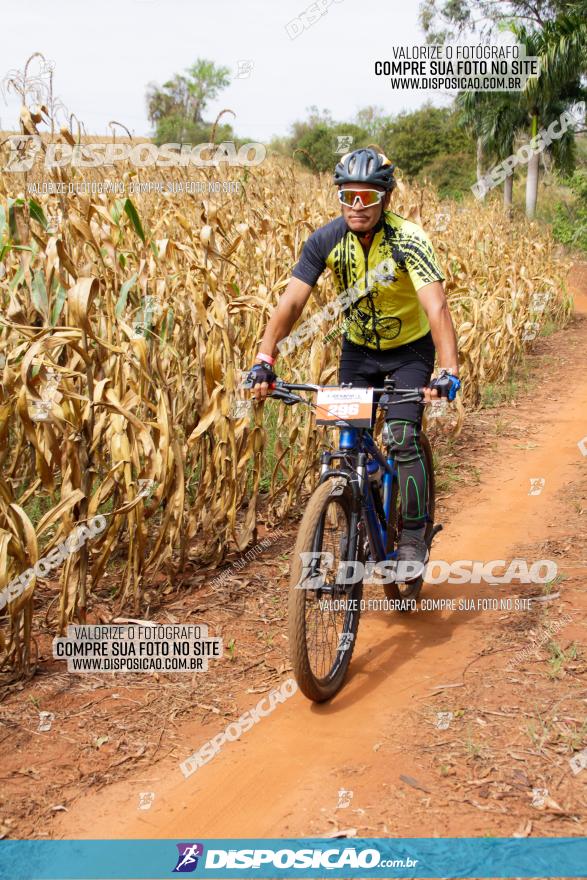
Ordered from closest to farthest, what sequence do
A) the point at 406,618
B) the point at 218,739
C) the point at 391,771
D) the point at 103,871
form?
the point at 103,871, the point at 391,771, the point at 218,739, the point at 406,618

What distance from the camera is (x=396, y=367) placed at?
444 cm

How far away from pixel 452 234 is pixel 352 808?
10824 millimetres

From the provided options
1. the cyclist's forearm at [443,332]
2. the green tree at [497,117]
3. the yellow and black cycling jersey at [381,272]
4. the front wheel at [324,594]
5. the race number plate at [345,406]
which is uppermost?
the green tree at [497,117]

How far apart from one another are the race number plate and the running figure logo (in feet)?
5.90

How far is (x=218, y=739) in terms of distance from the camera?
3713 millimetres

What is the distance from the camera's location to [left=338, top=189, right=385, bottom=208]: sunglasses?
3902mm

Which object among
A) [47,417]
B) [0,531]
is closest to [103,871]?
[0,531]

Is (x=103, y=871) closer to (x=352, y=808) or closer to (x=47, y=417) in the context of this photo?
(x=352, y=808)

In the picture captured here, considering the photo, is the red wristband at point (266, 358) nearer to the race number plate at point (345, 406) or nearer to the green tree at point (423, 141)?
the race number plate at point (345, 406)

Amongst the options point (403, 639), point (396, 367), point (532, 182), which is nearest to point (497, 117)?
point (532, 182)

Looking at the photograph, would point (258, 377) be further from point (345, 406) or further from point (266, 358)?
point (345, 406)

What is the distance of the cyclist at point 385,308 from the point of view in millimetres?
3918

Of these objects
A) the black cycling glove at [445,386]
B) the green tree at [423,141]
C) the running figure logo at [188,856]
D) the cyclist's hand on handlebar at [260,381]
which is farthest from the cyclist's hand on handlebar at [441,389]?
the green tree at [423,141]

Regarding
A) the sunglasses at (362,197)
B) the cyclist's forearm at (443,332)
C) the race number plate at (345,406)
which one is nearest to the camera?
the race number plate at (345,406)
